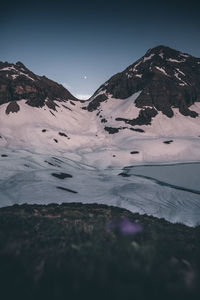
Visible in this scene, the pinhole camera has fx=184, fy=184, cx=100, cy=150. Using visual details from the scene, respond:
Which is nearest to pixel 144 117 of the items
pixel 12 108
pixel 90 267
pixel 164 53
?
pixel 12 108

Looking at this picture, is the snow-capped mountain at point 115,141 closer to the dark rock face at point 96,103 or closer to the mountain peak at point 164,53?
the dark rock face at point 96,103

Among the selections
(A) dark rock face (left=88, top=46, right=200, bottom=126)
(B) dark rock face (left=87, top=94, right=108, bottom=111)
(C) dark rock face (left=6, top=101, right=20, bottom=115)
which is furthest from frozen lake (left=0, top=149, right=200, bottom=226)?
(B) dark rock face (left=87, top=94, right=108, bottom=111)

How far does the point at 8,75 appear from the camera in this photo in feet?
350

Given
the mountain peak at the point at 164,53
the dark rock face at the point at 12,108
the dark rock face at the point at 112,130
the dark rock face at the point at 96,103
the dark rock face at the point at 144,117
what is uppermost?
the mountain peak at the point at 164,53

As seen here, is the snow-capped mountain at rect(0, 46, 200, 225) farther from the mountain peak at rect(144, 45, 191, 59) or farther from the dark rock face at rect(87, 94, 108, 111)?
the mountain peak at rect(144, 45, 191, 59)

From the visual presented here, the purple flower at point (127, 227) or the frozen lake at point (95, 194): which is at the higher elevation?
the purple flower at point (127, 227)

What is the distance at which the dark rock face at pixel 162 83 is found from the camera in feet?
345

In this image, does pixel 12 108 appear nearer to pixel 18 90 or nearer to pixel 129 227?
pixel 18 90

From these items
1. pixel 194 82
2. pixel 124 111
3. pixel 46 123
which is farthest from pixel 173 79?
pixel 46 123

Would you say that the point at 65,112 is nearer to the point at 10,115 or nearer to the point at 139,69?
the point at 10,115

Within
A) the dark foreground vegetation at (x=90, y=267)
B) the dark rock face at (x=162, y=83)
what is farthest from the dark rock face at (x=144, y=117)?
the dark foreground vegetation at (x=90, y=267)

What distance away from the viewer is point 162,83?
114 metres

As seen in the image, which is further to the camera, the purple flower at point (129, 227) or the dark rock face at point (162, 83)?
the dark rock face at point (162, 83)

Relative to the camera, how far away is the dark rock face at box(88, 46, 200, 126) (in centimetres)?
10506
